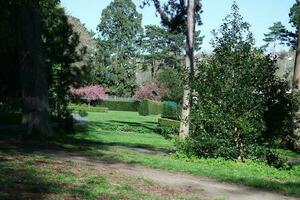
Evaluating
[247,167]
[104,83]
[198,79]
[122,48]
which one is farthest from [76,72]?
[122,48]

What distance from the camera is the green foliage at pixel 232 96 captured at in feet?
49.5

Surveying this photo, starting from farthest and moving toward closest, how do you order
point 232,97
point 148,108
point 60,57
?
point 148,108 < point 60,57 < point 232,97

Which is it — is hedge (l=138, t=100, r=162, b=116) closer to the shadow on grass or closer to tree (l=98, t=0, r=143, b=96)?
tree (l=98, t=0, r=143, b=96)

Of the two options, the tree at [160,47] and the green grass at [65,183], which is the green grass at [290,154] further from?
the tree at [160,47]

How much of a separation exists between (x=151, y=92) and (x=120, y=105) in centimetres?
796

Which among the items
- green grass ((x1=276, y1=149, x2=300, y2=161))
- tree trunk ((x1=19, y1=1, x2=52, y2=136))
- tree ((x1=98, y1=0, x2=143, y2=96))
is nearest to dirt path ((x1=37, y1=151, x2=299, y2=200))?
tree trunk ((x1=19, y1=1, x2=52, y2=136))

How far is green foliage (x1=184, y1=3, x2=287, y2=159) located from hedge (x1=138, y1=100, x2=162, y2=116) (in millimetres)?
51947

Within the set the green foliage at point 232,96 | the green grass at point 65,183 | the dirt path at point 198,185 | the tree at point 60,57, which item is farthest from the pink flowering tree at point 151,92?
the green grass at point 65,183

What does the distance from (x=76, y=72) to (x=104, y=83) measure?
2385 inches

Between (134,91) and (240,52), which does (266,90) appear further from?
(134,91)

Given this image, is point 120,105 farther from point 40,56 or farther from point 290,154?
point 40,56

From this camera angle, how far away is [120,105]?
81.6m

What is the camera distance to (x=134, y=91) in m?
90.8

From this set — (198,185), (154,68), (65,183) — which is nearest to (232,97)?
(198,185)
